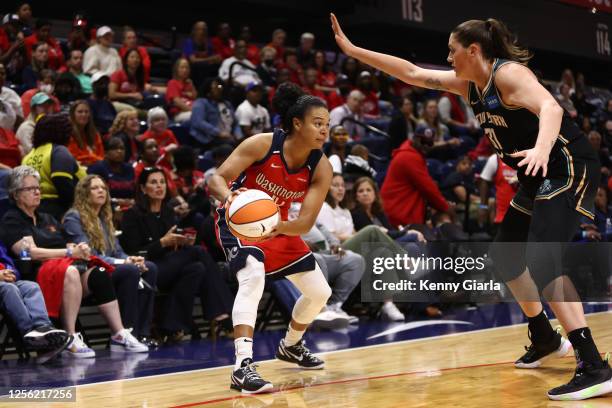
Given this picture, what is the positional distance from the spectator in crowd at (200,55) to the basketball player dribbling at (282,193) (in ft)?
24.6

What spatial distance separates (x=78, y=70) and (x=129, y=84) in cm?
61

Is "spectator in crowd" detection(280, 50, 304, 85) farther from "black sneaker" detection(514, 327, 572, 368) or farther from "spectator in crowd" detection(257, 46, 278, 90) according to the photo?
"black sneaker" detection(514, 327, 572, 368)

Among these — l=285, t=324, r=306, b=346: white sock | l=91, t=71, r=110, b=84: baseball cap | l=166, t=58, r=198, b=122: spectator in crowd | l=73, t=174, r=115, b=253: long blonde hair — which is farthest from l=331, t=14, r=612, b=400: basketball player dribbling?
l=166, t=58, r=198, b=122: spectator in crowd

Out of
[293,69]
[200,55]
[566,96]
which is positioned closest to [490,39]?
[200,55]

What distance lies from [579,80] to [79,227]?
526 inches

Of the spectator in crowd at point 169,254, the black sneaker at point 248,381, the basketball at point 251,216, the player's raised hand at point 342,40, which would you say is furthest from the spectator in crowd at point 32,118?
the black sneaker at point 248,381

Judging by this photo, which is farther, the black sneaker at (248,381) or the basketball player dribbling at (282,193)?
the basketball player dribbling at (282,193)

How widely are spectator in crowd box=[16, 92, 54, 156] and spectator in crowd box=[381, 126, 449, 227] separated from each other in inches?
140

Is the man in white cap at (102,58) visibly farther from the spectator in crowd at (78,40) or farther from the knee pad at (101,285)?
the knee pad at (101,285)

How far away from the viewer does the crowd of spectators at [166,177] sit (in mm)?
6586

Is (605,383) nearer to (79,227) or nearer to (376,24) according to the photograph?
(79,227)

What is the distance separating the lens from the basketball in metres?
4.58

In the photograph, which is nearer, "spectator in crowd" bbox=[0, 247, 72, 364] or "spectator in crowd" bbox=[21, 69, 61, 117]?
"spectator in crowd" bbox=[0, 247, 72, 364]

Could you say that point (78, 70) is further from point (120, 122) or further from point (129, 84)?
point (120, 122)
